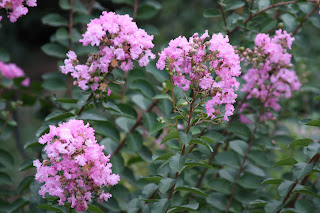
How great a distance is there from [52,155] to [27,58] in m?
5.73

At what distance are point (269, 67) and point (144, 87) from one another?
0.58 m

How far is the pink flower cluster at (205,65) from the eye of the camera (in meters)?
1.15

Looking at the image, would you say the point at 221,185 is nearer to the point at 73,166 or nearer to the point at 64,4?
the point at 73,166

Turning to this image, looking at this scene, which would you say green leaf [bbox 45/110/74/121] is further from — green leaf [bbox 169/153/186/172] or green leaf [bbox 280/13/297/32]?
green leaf [bbox 280/13/297/32]

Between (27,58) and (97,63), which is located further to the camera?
(27,58)

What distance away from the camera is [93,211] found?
1245 millimetres

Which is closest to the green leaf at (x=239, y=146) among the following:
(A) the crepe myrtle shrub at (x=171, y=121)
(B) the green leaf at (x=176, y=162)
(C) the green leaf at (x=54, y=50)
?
(A) the crepe myrtle shrub at (x=171, y=121)

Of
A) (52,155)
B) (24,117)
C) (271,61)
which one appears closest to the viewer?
(52,155)

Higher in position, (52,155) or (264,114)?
(264,114)

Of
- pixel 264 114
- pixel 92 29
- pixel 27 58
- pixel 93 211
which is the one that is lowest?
pixel 93 211

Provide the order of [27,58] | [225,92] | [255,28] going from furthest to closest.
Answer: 1. [27,58]
2. [255,28]
3. [225,92]

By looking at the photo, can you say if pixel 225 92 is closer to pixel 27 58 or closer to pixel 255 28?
pixel 255 28

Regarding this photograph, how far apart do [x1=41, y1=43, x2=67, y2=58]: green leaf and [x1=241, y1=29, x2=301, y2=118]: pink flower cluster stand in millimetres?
1060

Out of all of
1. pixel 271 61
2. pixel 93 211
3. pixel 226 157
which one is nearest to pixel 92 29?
pixel 93 211
